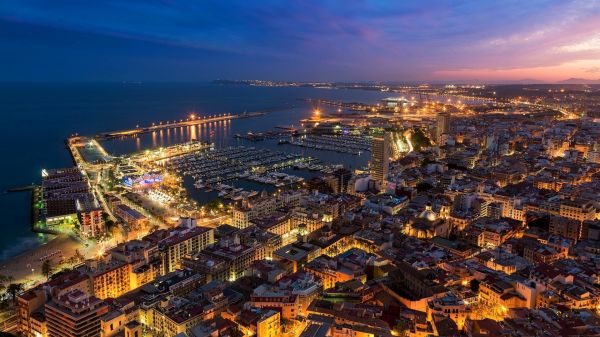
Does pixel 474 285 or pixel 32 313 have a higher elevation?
pixel 474 285

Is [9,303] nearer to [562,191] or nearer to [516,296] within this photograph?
[516,296]

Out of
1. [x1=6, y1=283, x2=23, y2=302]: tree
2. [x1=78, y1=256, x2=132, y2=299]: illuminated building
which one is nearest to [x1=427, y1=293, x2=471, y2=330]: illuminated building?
[x1=78, y1=256, x2=132, y2=299]: illuminated building

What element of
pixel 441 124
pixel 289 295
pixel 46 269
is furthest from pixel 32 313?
pixel 441 124

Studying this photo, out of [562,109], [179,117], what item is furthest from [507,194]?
[562,109]

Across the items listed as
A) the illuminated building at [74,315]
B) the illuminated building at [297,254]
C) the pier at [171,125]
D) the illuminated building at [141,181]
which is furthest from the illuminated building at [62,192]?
the pier at [171,125]

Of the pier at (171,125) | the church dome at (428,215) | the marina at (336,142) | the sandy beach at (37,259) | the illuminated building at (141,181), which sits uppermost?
the pier at (171,125)

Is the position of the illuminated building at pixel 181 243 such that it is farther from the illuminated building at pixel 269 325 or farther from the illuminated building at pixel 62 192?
the illuminated building at pixel 62 192

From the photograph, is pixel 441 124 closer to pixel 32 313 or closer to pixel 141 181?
pixel 141 181

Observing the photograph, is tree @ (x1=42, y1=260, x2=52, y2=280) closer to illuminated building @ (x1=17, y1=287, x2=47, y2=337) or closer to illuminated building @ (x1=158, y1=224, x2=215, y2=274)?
illuminated building @ (x1=17, y1=287, x2=47, y2=337)
